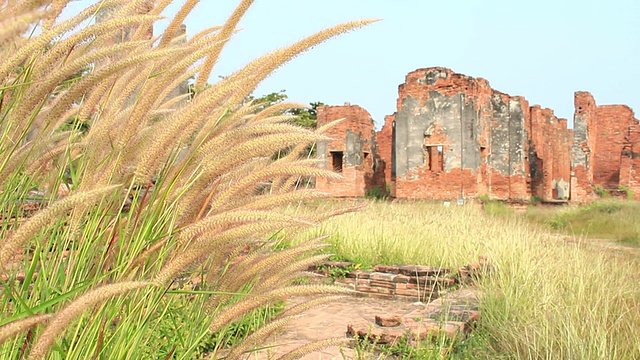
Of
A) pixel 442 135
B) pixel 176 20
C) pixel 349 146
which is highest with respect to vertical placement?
pixel 442 135

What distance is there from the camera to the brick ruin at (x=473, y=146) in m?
18.3

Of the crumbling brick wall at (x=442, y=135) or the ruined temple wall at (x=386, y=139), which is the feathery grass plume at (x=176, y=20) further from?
the ruined temple wall at (x=386, y=139)

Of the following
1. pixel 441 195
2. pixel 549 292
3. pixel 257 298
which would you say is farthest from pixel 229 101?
pixel 441 195

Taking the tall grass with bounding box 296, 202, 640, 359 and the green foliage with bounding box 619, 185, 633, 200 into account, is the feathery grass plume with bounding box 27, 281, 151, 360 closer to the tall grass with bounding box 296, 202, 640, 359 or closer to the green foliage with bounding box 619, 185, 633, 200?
the tall grass with bounding box 296, 202, 640, 359

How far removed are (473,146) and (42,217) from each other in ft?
60.1

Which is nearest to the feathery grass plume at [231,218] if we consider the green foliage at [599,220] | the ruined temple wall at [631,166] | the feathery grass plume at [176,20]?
the feathery grass plume at [176,20]

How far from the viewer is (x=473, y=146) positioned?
1845 cm

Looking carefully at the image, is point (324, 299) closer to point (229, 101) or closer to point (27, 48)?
point (229, 101)

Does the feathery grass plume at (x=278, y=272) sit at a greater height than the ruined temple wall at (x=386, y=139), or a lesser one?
lesser

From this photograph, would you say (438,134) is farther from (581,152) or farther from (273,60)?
(273,60)

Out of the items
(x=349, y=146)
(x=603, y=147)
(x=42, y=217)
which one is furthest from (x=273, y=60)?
(x=603, y=147)

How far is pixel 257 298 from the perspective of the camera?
1526 millimetres

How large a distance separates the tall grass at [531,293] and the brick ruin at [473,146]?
6036mm

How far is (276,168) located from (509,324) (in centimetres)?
266
